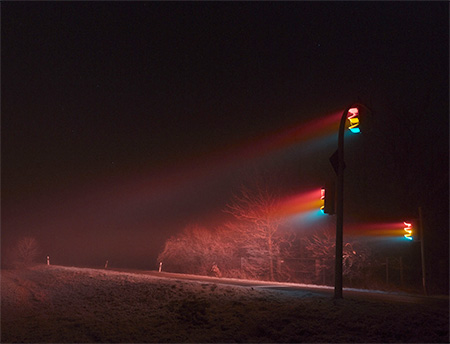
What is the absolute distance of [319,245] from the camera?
25.5 metres

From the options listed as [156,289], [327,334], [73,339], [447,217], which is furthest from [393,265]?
[73,339]

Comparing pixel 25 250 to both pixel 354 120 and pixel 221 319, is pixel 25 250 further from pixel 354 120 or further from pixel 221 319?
pixel 354 120

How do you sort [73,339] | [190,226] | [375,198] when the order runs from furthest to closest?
[190,226] → [375,198] → [73,339]

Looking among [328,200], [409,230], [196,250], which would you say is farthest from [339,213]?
[196,250]

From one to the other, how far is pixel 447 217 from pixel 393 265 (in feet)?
13.0

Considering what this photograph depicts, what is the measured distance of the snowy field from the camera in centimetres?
750

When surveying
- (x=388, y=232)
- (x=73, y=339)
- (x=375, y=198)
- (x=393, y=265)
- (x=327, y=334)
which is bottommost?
(x=73, y=339)

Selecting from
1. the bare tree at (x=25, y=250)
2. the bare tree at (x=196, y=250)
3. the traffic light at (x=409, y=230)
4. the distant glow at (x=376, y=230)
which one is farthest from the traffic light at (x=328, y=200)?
the bare tree at (x=25, y=250)

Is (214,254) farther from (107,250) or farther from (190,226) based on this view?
(107,250)

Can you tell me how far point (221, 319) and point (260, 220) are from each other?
65.3 feet

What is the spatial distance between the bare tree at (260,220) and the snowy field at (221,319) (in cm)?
1541

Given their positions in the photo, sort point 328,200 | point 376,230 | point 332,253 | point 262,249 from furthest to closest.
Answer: point 262,249, point 332,253, point 376,230, point 328,200

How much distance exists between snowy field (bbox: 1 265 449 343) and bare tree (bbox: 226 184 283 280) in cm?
1541

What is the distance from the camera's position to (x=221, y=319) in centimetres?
935
